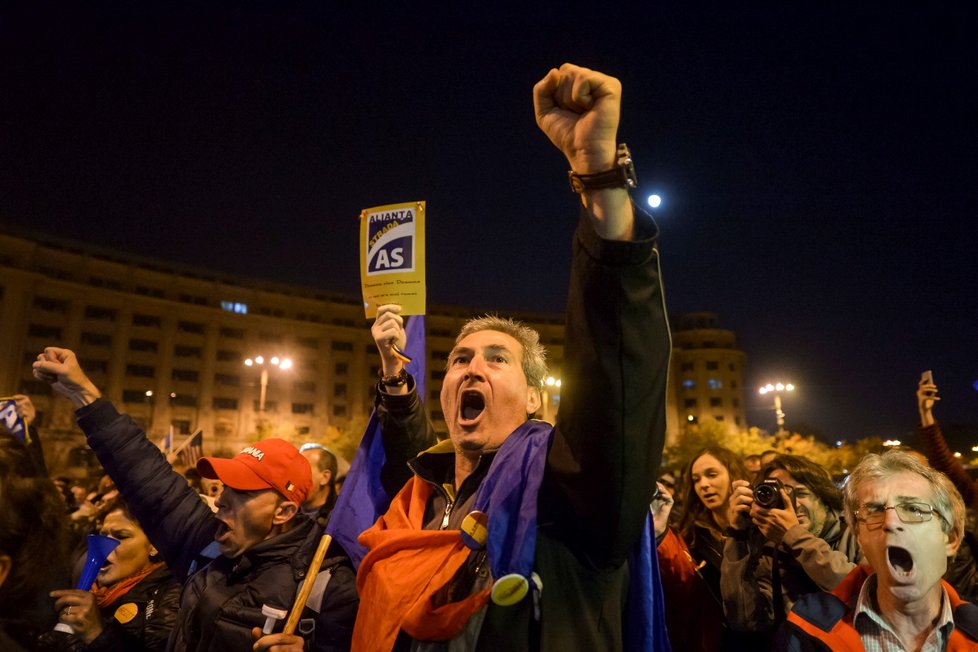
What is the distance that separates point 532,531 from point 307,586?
1632 millimetres

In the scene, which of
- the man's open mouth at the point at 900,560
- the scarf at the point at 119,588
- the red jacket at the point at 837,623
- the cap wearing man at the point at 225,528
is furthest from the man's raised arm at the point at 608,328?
the scarf at the point at 119,588

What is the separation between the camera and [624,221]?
4.91 feet

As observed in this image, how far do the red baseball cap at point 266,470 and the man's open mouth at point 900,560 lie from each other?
297 cm

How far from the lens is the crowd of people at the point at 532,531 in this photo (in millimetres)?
1528

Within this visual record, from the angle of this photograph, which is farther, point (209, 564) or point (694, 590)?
point (694, 590)

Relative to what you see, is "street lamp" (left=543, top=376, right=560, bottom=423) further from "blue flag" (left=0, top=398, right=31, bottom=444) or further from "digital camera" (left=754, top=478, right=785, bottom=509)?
"blue flag" (left=0, top=398, right=31, bottom=444)

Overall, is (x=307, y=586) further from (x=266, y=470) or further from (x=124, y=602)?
(x=124, y=602)

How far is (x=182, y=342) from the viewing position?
225 ft

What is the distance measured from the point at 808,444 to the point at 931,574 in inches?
1841

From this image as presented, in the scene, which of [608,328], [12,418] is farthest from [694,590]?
[12,418]

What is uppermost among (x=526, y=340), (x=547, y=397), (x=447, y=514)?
(x=547, y=397)

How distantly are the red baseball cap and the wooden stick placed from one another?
1.95 ft

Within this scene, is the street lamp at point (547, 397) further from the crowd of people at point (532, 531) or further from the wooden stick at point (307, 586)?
the wooden stick at point (307, 586)

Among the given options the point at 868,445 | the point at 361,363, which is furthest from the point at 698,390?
the point at 868,445
